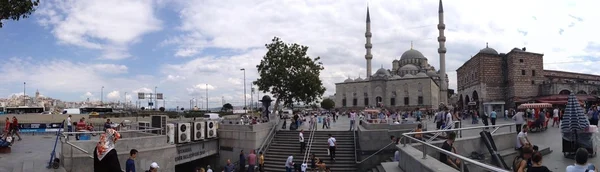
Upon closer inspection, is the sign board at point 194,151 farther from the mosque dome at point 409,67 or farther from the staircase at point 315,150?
the mosque dome at point 409,67

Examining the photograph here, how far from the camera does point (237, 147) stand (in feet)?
69.2

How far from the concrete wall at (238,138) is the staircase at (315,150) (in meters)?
0.88

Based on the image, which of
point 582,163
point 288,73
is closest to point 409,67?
point 288,73

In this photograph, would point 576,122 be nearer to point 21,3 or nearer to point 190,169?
point 21,3

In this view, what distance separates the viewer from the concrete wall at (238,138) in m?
20.6

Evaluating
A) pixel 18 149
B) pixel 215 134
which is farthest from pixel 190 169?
pixel 18 149

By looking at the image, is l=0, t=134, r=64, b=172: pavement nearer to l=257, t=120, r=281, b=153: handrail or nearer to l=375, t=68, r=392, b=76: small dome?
l=257, t=120, r=281, b=153: handrail

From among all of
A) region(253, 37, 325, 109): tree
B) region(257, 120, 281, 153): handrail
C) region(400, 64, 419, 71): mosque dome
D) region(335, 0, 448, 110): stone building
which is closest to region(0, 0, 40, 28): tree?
region(257, 120, 281, 153): handrail

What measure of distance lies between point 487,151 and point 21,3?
11394 millimetres

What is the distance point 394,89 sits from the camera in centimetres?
8044

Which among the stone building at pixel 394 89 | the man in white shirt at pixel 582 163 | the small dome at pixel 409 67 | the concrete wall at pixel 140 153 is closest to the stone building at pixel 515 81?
the stone building at pixel 394 89

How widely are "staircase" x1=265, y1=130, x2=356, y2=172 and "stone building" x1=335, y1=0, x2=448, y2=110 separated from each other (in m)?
50.8

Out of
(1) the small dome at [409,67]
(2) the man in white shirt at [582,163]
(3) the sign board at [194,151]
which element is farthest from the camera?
(1) the small dome at [409,67]

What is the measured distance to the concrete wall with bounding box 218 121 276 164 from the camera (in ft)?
67.6
